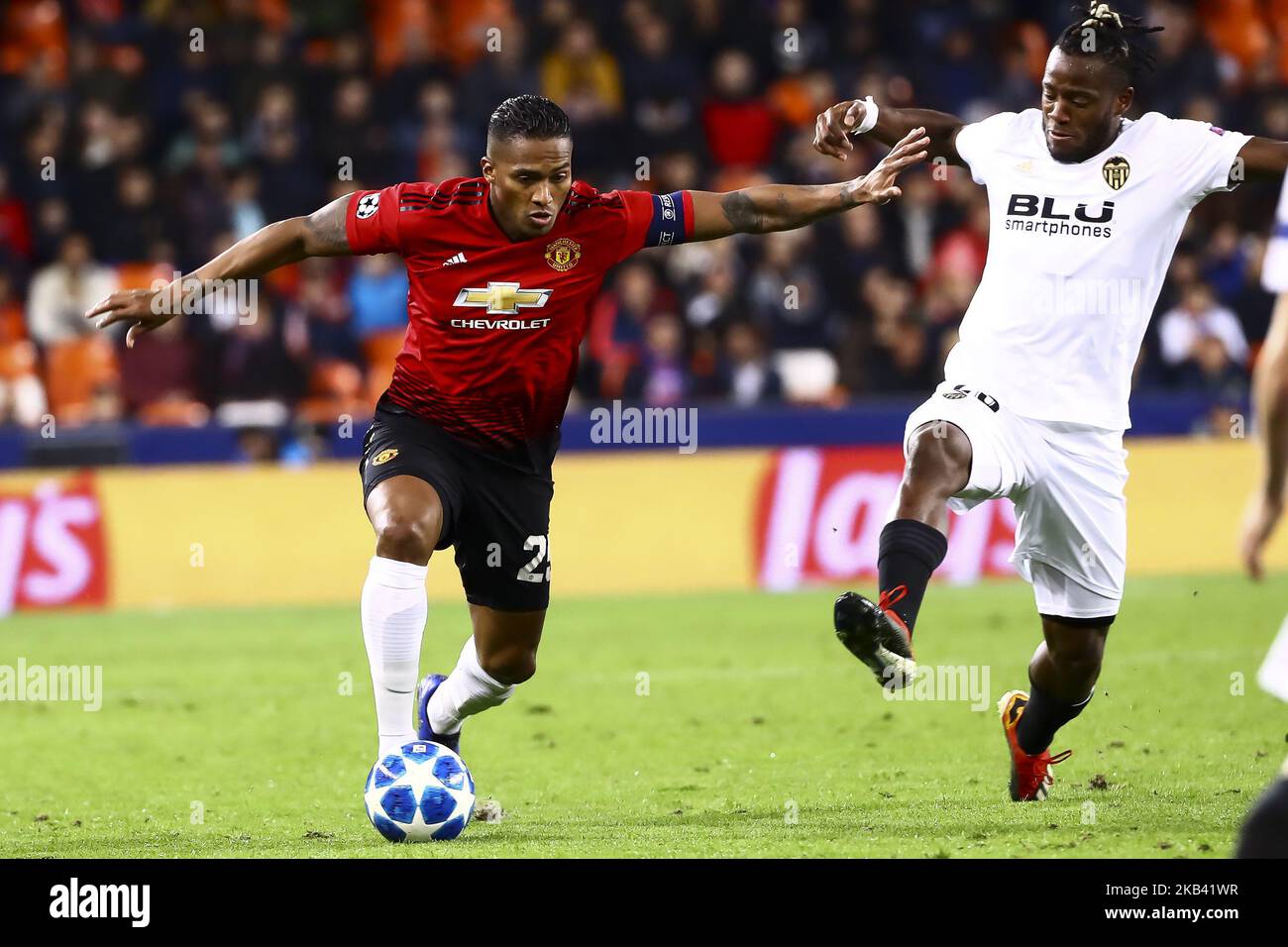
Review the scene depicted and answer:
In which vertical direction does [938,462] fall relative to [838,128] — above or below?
below

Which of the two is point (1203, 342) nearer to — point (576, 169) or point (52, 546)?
point (576, 169)

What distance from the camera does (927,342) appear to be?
16250 millimetres

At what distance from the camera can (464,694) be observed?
7051 millimetres

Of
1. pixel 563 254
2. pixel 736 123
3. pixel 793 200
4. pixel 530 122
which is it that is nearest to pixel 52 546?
pixel 736 123

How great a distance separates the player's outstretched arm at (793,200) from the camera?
6508 mm

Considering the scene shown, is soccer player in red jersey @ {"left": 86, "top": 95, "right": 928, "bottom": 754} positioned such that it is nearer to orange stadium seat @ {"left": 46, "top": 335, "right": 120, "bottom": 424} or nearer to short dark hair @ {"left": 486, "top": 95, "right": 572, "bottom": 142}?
short dark hair @ {"left": 486, "top": 95, "right": 572, "bottom": 142}

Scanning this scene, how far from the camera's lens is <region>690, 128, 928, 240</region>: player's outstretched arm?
21.4 feet

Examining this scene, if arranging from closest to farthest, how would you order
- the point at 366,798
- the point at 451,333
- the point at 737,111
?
the point at 366,798, the point at 451,333, the point at 737,111

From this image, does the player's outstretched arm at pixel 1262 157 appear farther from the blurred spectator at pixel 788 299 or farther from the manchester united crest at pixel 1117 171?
the blurred spectator at pixel 788 299

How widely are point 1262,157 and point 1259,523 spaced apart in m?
2.97

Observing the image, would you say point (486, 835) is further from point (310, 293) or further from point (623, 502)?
point (310, 293)
